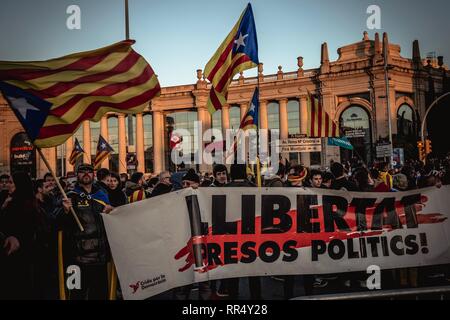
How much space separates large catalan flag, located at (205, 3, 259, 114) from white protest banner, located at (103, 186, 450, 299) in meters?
2.69

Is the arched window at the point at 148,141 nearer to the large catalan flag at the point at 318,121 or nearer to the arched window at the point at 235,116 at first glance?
the arched window at the point at 235,116

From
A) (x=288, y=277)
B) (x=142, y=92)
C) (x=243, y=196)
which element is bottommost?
(x=288, y=277)

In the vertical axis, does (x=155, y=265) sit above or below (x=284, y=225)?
below

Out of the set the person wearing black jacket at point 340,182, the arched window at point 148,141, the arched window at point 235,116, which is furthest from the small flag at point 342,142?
the arched window at point 148,141

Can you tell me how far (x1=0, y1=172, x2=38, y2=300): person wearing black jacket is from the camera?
421cm

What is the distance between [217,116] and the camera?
52688 mm

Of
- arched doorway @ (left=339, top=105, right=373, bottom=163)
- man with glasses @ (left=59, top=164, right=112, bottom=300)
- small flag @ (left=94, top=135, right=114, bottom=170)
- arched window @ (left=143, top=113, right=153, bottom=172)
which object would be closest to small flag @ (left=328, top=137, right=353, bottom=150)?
man with glasses @ (left=59, top=164, right=112, bottom=300)

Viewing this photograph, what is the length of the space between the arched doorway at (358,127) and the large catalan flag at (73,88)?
3814 cm

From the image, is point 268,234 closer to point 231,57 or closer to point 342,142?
point 231,57

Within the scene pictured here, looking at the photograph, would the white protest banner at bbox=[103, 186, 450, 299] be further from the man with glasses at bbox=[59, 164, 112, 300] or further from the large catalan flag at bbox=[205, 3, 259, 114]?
the large catalan flag at bbox=[205, 3, 259, 114]

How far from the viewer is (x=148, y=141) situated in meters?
55.6
